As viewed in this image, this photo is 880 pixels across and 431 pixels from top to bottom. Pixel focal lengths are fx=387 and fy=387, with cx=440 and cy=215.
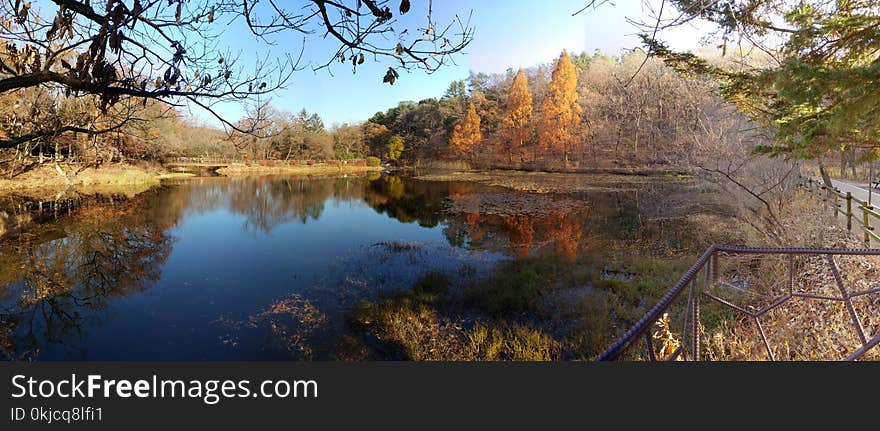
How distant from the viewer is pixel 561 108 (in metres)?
23.8

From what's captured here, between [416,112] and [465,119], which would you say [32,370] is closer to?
[465,119]

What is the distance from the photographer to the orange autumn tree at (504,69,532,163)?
26.1 meters

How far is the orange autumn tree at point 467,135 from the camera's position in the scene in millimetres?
29766

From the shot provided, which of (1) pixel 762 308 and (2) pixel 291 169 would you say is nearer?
(1) pixel 762 308

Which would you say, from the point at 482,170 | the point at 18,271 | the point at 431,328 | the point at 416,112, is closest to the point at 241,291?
the point at 431,328

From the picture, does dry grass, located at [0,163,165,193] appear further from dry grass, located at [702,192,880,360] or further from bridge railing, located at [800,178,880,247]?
bridge railing, located at [800,178,880,247]

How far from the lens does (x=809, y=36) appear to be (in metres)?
3.72

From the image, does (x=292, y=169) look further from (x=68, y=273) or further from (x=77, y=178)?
(x=68, y=273)

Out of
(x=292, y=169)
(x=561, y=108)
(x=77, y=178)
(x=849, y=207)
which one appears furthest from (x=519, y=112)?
(x=77, y=178)

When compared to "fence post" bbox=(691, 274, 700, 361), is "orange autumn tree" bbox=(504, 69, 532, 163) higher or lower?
higher

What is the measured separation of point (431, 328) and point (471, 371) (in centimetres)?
301

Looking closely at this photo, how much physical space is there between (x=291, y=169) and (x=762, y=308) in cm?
3237

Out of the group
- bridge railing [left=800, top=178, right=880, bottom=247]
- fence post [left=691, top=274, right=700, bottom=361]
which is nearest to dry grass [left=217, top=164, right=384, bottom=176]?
bridge railing [left=800, top=178, right=880, bottom=247]

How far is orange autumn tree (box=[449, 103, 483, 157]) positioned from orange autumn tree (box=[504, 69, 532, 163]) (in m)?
3.08
